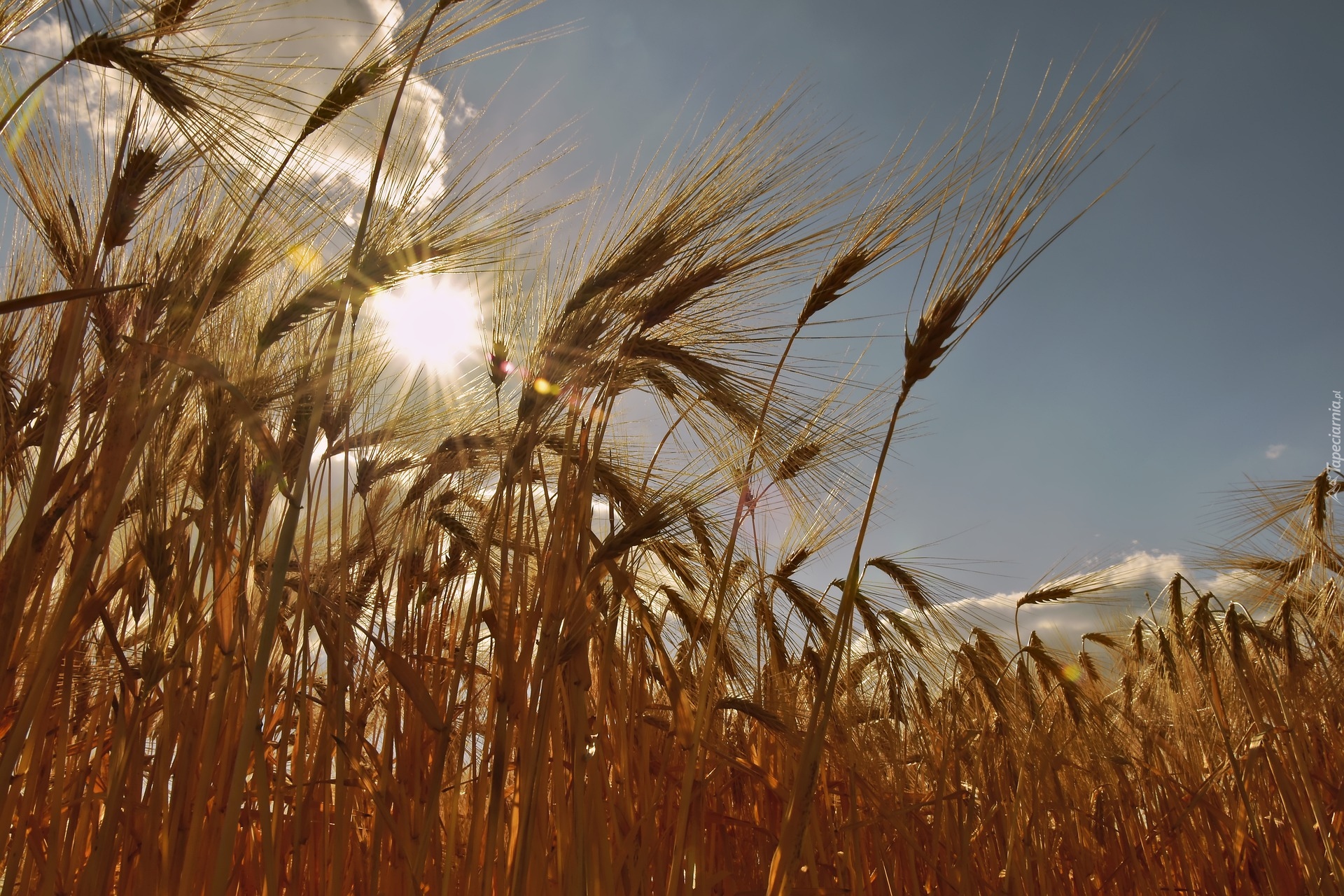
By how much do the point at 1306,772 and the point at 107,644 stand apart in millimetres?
3024

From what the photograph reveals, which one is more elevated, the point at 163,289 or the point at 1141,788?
the point at 163,289

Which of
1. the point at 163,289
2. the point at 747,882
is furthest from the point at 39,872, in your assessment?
the point at 747,882

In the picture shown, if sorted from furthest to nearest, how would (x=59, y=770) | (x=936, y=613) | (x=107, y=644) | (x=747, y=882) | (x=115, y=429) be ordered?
(x=936, y=613) < (x=747, y=882) < (x=107, y=644) < (x=59, y=770) < (x=115, y=429)

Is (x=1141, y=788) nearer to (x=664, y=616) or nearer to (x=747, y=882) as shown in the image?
(x=747, y=882)

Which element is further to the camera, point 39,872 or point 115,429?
point 39,872

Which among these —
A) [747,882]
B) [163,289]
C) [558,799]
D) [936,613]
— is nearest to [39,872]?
[558,799]

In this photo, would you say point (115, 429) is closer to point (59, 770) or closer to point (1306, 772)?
point (59, 770)

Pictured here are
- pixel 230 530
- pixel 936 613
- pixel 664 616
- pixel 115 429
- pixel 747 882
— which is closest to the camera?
pixel 115 429

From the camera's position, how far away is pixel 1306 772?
6.64 ft

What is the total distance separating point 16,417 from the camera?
136cm

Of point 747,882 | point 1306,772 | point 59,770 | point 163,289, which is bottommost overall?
point 747,882

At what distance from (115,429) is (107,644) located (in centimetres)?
73

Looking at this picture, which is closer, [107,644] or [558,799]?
[558,799]

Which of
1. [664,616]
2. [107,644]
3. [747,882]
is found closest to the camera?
[107,644]
